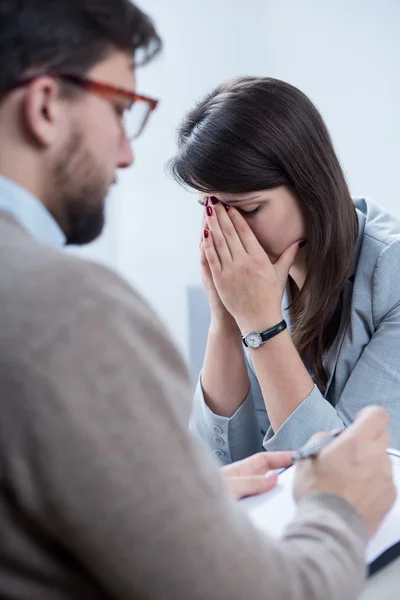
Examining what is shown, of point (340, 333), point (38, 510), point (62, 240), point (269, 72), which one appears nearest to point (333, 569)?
point (38, 510)

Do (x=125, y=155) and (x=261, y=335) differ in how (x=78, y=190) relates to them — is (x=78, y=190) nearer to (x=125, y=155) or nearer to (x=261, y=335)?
(x=125, y=155)

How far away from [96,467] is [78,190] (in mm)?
278

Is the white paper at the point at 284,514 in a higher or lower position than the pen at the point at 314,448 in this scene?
lower

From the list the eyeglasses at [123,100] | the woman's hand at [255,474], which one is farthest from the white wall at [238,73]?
the eyeglasses at [123,100]

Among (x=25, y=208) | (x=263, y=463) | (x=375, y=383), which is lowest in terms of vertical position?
(x=375, y=383)

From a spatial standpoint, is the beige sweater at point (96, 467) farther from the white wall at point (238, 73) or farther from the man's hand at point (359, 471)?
the white wall at point (238, 73)

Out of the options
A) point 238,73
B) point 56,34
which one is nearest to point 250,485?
point 56,34

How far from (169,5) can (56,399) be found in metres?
2.68

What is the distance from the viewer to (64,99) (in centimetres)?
62

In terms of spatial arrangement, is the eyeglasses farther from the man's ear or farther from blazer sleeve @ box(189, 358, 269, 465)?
blazer sleeve @ box(189, 358, 269, 465)

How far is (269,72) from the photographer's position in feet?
9.17

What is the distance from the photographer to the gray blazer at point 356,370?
3.97 feet

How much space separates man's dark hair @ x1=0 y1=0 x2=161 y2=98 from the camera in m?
0.61

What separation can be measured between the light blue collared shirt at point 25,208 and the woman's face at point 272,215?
67 cm
